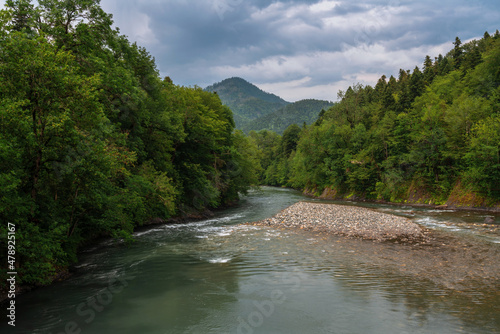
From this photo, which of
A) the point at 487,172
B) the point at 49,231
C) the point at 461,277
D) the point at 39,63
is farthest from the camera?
the point at 487,172

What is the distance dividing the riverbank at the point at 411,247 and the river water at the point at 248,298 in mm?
646

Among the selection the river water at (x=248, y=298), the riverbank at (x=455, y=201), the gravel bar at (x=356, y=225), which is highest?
the river water at (x=248, y=298)

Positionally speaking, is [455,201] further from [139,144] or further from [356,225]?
[139,144]

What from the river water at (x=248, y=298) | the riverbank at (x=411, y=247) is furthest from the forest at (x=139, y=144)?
the riverbank at (x=411, y=247)

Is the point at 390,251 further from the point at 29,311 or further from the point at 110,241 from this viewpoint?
the point at 110,241

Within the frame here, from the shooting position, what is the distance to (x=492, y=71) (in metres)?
44.6

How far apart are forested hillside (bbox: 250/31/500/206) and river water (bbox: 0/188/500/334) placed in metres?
22.1

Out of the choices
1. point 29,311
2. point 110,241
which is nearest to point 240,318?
point 29,311

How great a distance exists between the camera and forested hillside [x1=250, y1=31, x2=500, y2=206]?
33031 mm

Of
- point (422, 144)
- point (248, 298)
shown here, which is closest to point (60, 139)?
point (248, 298)

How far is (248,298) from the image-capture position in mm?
9711

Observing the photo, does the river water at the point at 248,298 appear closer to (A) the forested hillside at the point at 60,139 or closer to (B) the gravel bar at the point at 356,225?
(A) the forested hillside at the point at 60,139

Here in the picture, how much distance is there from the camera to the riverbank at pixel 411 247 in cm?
1127

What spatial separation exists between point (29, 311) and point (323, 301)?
30.6 feet
